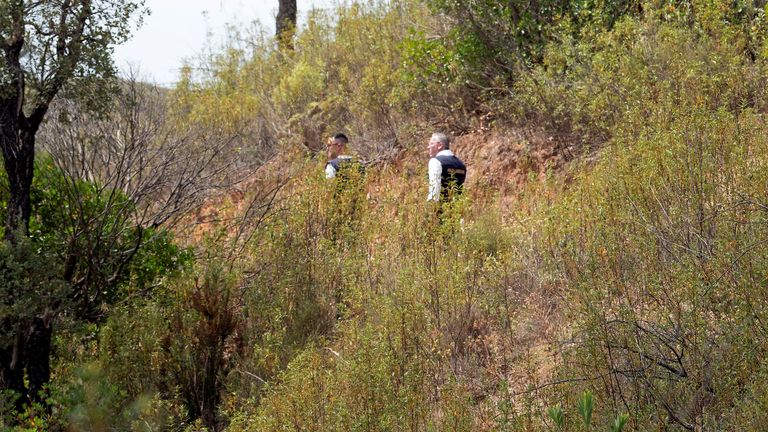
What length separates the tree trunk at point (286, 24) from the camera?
55.3 feet

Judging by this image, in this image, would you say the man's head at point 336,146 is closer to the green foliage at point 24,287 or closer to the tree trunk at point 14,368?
the green foliage at point 24,287

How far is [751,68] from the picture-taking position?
8539 mm

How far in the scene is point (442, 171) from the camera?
870cm

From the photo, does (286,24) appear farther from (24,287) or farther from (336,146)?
(24,287)

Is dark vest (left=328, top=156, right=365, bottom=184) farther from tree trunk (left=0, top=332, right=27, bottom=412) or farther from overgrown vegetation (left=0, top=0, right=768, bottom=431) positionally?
tree trunk (left=0, top=332, right=27, bottom=412)

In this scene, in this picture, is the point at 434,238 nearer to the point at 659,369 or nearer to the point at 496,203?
the point at 496,203

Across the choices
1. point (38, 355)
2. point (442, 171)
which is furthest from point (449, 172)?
A: point (38, 355)

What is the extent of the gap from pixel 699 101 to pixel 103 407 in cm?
567

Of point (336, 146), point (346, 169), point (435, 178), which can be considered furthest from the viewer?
point (336, 146)

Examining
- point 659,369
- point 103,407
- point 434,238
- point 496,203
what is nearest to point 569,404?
point 659,369

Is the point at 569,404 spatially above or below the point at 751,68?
below

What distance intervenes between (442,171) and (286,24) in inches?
388

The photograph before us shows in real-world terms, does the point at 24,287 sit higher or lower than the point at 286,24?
lower

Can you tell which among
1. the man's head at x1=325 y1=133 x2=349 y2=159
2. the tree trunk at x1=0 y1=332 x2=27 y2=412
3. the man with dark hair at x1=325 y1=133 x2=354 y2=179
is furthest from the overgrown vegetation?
the man's head at x1=325 y1=133 x2=349 y2=159
